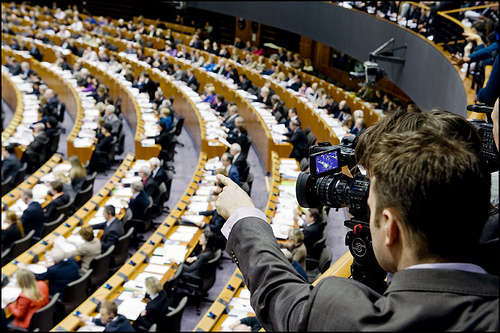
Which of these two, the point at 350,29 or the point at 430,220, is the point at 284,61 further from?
the point at 430,220

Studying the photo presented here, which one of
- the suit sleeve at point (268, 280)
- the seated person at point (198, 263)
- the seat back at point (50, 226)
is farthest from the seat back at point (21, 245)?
the suit sleeve at point (268, 280)

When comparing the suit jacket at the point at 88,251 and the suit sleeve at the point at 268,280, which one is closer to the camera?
the suit sleeve at the point at 268,280

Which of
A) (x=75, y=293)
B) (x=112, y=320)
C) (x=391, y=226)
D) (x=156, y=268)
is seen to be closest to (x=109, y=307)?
(x=112, y=320)

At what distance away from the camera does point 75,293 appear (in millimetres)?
6242

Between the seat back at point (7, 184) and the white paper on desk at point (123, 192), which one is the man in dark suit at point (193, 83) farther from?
the white paper on desk at point (123, 192)

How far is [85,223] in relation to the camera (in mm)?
7832

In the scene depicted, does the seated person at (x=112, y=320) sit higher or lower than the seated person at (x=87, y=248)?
higher

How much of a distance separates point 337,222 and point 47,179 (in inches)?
194

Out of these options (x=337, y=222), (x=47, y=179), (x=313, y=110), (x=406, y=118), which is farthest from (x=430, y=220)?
(x=313, y=110)

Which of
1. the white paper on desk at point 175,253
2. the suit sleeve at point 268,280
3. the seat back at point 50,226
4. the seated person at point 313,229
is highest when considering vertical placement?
the suit sleeve at point 268,280

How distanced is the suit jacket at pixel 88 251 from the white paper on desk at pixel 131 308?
4.16ft

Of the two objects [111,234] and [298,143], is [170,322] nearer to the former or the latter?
[111,234]

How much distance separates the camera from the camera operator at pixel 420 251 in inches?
38.1

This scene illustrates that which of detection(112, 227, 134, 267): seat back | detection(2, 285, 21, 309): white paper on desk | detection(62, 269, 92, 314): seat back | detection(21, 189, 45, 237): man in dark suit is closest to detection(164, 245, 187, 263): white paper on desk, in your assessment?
detection(112, 227, 134, 267): seat back
